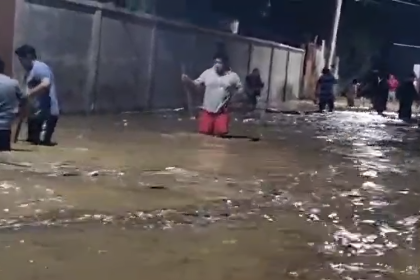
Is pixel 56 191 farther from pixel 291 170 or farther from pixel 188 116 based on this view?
pixel 188 116

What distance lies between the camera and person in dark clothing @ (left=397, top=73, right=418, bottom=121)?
2416 centimetres

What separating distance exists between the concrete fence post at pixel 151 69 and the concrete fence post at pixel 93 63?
267cm

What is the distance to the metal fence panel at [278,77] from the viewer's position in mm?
31875

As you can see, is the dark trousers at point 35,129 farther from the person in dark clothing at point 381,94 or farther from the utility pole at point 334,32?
the utility pole at point 334,32

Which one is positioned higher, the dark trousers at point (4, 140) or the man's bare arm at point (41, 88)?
the man's bare arm at point (41, 88)

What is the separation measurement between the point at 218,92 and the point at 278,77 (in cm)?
1926

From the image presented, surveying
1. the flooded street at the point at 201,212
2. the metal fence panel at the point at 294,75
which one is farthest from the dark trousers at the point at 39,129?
the metal fence panel at the point at 294,75

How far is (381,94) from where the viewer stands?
2788cm

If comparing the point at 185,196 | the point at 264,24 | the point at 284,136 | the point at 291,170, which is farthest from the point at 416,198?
the point at 264,24

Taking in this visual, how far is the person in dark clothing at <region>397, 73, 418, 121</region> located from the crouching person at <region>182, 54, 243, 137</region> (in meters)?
11.4

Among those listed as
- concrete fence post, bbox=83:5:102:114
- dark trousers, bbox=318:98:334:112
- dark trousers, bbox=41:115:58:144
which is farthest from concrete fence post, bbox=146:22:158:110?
dark trousers, bbox=41:115:58:144

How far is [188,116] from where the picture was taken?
19.5 m

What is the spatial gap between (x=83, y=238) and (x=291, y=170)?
498cm

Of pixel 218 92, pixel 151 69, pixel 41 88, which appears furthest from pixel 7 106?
pixel 151 69
